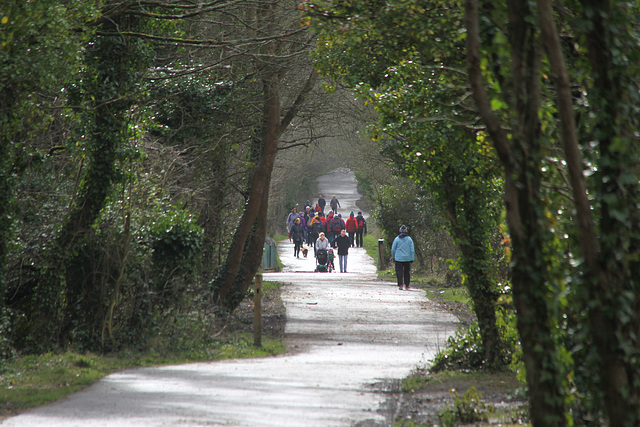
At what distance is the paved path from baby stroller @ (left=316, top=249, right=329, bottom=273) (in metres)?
13.8

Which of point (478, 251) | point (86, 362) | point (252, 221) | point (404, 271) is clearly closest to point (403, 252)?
point (404, 271)

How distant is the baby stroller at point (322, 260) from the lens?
32.9 meters

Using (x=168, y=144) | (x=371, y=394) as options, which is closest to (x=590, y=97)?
(x=371, y=394)

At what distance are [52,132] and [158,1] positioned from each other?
136 inches

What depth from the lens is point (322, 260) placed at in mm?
33156

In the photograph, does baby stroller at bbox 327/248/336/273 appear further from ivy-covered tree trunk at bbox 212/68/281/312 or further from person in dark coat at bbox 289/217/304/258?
ivy-covered tree trunk at bbox 212/68/281/312

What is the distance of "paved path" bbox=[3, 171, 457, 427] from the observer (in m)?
7.25

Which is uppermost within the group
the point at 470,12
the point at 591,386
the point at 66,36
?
the point at 66,36

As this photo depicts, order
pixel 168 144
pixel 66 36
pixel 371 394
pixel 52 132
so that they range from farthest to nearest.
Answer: pixel 168 144 < pixel 52 132 < pixel 66 36 < pixel 371 394

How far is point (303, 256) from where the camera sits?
4197 cm

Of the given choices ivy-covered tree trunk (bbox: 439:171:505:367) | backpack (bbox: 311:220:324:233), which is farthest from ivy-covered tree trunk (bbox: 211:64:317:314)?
backpack (bbox: 311:220:324:233)

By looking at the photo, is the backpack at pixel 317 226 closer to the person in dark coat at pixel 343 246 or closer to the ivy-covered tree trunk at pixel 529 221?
the person in dark coat at pixel 343 246

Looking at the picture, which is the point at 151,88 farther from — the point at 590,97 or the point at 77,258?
the point at 590,97

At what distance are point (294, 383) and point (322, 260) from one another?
77.8 ft
